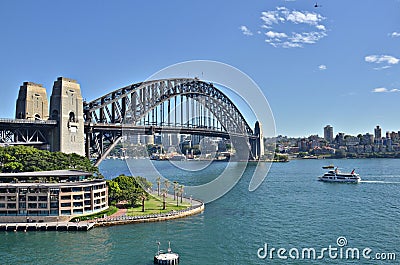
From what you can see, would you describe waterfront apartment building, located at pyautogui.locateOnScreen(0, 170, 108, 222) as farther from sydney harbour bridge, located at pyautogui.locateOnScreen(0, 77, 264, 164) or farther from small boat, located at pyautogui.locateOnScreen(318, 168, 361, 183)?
small boat, located at pyautogui.locateOnScreen(318, 168, 361, 183)

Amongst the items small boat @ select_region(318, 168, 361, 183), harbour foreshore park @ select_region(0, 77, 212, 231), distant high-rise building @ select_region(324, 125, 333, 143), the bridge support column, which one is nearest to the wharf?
harbour foreshore park @ select_region(0, 77, 212, 231)

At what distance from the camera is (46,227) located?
2203 centimetres

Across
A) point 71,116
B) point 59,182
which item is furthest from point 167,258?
point 71,116

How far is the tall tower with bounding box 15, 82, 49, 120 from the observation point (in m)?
34.8

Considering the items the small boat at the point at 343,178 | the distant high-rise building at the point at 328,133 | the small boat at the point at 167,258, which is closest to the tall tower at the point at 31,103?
the small boat at the point at 167,258

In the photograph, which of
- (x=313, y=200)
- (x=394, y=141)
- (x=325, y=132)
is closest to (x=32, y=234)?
(x=313, y=200)

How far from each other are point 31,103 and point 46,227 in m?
16.5

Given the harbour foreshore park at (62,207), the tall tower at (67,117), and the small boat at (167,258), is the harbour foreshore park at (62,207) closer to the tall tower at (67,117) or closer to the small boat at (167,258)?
the small boat at (167,258)

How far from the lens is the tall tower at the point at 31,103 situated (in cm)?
3481

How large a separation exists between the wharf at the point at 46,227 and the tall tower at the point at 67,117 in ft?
39.7

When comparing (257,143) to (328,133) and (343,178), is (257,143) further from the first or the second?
(328,133)

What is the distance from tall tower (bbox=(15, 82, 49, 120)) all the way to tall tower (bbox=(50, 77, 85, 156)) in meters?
2.25

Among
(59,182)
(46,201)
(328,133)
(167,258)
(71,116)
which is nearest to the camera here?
(167,258)

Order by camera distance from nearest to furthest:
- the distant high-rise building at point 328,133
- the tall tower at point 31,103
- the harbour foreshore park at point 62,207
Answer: the harbour foreshore park at point 62,207 < the tall tower at point 31,103 < the distant high-rise building at point 328,133
